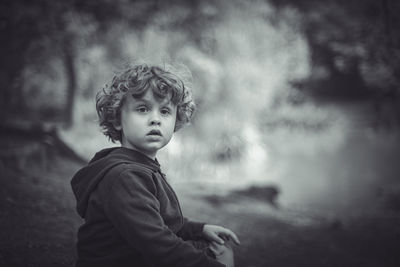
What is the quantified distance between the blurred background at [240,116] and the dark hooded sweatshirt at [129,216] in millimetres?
699

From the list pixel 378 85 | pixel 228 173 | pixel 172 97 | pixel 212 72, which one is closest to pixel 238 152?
pixel 228 173

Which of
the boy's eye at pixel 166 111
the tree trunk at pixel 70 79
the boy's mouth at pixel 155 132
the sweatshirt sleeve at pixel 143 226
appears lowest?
the sweatshirt sleeve at pixel 143 226

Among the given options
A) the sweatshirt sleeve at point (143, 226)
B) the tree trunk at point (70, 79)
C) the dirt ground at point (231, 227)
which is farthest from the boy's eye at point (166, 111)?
the tree trunk at point (70, 79)

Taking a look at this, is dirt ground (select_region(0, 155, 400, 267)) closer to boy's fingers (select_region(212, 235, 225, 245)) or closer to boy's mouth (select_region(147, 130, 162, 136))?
boy's fingers (select_region(212, 235, 225, 245))

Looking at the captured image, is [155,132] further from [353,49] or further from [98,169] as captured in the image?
[353,49]

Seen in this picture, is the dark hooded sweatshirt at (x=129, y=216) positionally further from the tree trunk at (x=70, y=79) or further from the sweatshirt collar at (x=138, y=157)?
the tree trunk at (x=70, y=79)

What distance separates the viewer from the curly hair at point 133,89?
49.9 inches

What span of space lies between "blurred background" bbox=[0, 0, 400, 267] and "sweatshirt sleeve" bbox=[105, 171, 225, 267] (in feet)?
2.65

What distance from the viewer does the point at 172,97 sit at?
1.33m

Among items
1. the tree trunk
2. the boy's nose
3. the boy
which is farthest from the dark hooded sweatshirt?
the tree trunk

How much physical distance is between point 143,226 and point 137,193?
112 millimetres

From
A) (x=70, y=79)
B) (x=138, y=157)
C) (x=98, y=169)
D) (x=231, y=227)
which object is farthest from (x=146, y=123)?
(x=70, y=79)

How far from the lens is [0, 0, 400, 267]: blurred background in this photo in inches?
103

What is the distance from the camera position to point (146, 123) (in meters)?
1.24
